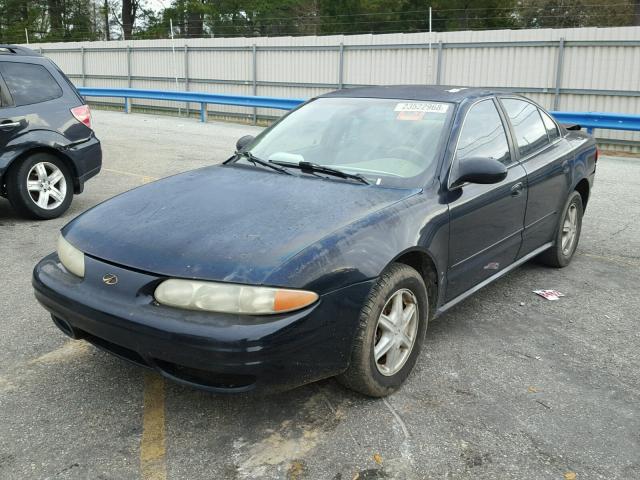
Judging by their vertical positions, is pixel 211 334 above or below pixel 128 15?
below

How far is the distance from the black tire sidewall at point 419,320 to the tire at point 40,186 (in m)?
4.86

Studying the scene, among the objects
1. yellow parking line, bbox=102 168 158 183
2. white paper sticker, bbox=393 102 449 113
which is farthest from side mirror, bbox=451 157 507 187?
yellow parking line, bbox=102 168 158 183

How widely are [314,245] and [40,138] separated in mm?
4840

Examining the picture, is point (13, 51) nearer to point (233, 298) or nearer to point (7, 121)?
point (7, 121)

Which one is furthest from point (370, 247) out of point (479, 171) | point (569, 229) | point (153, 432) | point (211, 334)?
point (569, 229)

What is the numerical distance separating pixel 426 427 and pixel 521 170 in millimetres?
2213

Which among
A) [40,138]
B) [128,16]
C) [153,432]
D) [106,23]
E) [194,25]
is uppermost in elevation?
[128,16]

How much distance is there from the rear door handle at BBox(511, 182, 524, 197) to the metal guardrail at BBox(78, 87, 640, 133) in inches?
334

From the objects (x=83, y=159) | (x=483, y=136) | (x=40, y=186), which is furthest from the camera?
(x=83, y=159)

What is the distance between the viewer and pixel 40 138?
668 cm

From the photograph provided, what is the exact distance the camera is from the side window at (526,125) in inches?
187

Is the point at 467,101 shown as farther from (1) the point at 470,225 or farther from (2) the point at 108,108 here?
(2) the point at 108,108

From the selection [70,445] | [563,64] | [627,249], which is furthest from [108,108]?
[70,445]

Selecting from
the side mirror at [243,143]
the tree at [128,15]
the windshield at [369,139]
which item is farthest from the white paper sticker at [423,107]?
the tree at [128,15]
